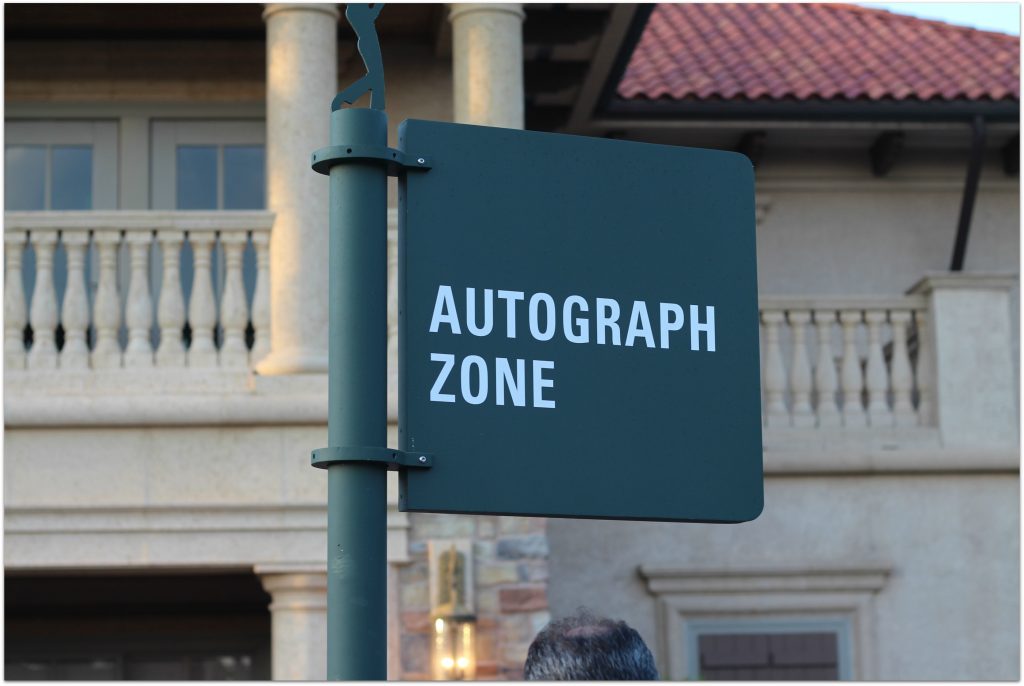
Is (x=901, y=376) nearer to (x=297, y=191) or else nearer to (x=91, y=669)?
(x=297, y=191)

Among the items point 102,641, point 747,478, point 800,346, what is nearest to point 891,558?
point 800,346

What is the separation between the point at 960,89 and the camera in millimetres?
12578

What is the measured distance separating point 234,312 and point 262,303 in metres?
0.17

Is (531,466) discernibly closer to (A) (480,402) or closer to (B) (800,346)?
(A) (480,402)

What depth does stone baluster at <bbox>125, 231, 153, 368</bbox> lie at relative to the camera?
9625mm

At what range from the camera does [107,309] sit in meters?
9.65

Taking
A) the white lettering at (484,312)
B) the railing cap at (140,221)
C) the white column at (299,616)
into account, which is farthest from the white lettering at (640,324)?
the railing cap at (140,221)

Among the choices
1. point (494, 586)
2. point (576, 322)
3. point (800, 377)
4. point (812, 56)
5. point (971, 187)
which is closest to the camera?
point (576, 322)

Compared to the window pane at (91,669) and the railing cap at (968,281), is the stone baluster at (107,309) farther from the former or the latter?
the railing cap at (968,281)

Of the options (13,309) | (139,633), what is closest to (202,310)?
(13,309)

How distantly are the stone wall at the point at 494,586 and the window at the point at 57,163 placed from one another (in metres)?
4.03

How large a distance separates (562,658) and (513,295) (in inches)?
25.8

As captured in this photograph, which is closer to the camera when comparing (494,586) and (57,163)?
(494,586)

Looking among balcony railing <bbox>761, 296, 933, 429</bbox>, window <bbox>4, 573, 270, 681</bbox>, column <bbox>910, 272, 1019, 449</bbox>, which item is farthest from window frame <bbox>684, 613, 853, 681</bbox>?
window <bbox>4, 573, 270, 681</bbox>
